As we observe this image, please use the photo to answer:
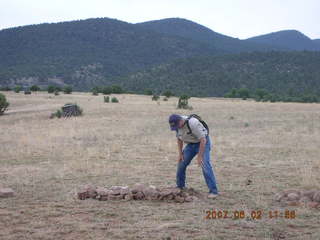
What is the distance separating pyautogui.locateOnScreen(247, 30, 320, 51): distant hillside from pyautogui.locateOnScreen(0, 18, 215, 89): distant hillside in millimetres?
64974

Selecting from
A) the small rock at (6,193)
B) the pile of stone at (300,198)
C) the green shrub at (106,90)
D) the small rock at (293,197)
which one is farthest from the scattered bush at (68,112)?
the green shrub at (106,90)

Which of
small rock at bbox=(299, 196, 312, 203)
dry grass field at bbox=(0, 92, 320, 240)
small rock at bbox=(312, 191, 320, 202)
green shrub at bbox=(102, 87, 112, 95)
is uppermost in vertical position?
green shrub at bbox=(102, 87, 112, 95)

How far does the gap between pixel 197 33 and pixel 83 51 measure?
4658 centimetres

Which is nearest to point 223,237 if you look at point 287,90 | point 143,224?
point 143,224

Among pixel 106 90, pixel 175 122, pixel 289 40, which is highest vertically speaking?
pixel 289 40

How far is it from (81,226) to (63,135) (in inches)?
478

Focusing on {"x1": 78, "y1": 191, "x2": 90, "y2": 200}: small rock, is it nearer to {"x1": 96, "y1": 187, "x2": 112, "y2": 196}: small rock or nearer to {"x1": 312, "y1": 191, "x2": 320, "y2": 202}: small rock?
{"x1": 96, "y1": 187, "x2": 112, "y2": 196}: small rock

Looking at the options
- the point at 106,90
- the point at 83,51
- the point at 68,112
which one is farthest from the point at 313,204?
the point at 83,51

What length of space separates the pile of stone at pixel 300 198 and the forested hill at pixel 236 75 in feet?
166

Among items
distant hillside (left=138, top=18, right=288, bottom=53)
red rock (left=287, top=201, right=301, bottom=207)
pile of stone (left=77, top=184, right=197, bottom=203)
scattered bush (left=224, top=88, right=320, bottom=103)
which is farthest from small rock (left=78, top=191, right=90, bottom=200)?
distant hillside (left=138, top=18, right=288, bottom=53)

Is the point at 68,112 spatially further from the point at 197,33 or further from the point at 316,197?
the point at 197,33

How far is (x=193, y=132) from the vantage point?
26.9 feet

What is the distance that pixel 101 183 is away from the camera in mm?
10008
